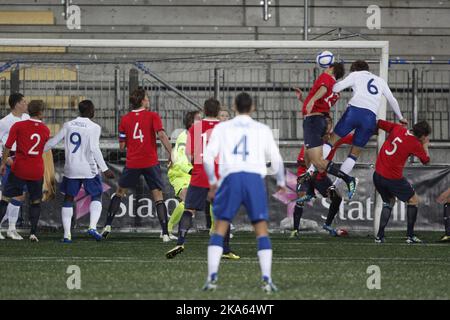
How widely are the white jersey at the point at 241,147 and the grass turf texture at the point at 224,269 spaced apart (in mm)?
1012

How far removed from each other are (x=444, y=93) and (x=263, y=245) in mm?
13210

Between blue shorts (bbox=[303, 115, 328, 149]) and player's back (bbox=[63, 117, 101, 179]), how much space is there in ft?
9.79

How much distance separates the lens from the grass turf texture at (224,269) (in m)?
9.14

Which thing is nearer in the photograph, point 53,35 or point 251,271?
point 251,271

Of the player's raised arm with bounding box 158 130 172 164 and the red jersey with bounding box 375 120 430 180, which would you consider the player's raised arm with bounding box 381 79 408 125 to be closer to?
the red jersey with bounding box 375 120 430 180

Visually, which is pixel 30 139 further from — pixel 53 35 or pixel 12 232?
pixel 53 35

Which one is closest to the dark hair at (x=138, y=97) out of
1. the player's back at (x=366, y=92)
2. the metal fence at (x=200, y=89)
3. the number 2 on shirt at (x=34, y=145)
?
the number 2 on shirt at (x=34, y=145)

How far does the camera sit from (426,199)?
19234mm

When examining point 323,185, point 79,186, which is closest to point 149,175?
point 79,186

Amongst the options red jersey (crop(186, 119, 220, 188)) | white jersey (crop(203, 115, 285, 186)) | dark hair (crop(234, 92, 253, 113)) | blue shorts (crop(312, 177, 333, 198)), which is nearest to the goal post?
blue shorts (crop(312, 177, 333, 198))

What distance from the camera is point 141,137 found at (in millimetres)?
16062

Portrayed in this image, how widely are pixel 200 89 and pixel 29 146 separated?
589 centimetres
